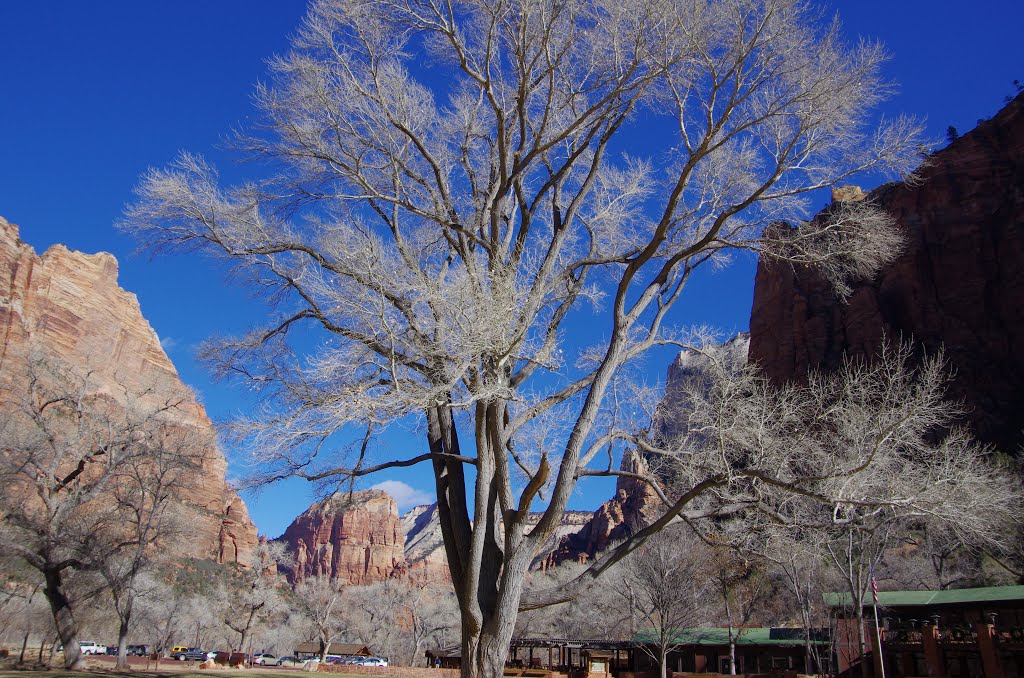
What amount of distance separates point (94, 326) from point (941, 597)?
146m

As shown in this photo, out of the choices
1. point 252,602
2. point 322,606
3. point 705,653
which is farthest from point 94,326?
point 705,653

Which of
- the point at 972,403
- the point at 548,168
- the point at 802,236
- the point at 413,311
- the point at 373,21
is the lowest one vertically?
the point at 413,311

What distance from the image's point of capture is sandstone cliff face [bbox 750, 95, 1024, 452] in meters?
72.2

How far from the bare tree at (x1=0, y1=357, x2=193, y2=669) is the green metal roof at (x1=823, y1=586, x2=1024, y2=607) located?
2916cm

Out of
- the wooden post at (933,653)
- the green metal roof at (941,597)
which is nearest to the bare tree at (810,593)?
the green metal roof at (941,597)

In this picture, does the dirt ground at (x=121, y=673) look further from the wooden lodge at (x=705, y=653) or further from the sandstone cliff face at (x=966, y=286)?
the sandstone cliff face at (x=966, y=286)

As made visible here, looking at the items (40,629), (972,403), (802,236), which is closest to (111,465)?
(802,236)

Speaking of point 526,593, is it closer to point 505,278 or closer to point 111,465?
point 505,278

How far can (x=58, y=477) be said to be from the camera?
21203 millimetres

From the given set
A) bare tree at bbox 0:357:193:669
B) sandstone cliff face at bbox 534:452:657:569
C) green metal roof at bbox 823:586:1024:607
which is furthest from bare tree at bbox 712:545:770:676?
sandstone cliff face at bbox 534:452:657:569

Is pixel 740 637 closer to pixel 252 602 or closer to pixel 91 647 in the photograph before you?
pixel 252 602

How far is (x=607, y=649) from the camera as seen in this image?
50.8m

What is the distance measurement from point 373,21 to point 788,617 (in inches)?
2020

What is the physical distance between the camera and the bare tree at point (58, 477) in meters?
19.1
